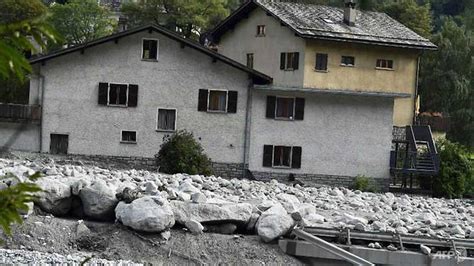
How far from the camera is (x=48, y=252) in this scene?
1939 cm

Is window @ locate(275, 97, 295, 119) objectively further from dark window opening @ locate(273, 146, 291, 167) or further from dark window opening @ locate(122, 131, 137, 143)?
dark window opening @ locate(122, 131, 137, 143)

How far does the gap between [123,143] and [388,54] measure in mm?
14003

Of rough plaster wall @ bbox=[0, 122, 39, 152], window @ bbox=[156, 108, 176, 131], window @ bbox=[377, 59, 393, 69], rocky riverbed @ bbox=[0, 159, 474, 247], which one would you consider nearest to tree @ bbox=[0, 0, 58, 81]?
rocky riverbed @ bbox=[0, 159, 474, 247]

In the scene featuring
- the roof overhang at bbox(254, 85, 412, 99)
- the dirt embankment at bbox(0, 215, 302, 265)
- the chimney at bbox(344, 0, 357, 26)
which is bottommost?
the dirt embankment at bbox(0, 215, 302, 265)

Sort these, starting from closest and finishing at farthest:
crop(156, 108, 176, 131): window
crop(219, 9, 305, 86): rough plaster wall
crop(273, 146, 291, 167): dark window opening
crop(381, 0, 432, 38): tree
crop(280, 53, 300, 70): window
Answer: crop(156, 108, 176, 131): window → crop(273, 146, 291, 167): dark window opening → crop(280, 53, 300, 70): window → crop(219, 9, 305, 86): rough plaster wall → crop(381, 0, 432, 38): tree

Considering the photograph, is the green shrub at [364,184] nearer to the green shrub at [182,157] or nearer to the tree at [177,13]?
the green shrub at [182,157]

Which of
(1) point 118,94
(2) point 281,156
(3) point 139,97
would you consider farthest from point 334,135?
(1) point 118,94

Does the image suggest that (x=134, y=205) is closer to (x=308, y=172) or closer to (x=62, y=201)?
(x=62, y=201)

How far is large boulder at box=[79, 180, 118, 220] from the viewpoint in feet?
70.6

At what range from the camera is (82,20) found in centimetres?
6562

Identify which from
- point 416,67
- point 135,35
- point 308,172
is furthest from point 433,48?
point 135,35

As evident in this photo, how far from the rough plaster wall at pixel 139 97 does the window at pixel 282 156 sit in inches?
47.4

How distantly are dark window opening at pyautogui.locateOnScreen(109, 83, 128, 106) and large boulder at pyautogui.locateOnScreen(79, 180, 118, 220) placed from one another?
19.8 m

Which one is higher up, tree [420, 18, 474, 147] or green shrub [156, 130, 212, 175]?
tree [420, 18, 474, 147]
